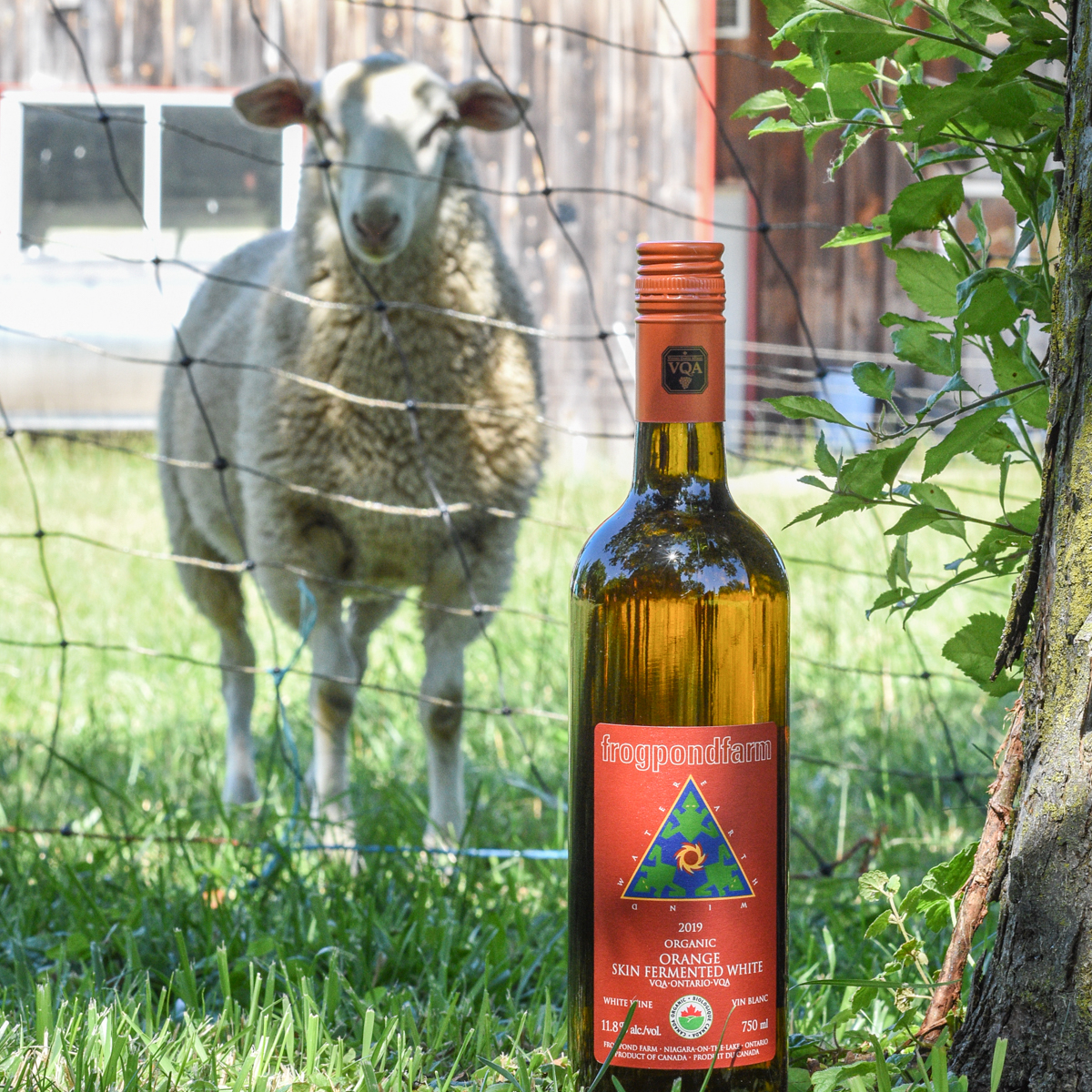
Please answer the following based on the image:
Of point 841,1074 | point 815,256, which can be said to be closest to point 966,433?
point 841,1074

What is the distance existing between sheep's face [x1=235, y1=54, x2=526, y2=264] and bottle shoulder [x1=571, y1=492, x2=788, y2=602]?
75.7 inches

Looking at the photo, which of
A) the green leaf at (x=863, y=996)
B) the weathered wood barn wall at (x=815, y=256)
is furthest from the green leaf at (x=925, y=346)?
the weathered wood barn wall at (x=815, y=256)

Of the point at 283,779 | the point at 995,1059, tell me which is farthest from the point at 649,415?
the point at 283,779

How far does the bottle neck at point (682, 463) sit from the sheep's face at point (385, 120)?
1868 millimetres

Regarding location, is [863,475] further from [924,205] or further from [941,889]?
[941,889]

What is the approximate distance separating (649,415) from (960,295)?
301mm

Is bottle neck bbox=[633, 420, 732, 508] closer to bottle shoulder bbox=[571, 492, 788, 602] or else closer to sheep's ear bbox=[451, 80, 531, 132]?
bottle shoulder bbox=[571, 492, 788, 602]

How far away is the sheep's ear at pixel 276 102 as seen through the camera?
3.32m

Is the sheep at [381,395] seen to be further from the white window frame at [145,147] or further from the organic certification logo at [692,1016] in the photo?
the white window frame at [145,147]

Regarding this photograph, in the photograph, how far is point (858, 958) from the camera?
5.90 feet

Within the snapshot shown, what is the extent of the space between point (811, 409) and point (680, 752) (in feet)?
1.09

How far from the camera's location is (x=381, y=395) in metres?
3.15

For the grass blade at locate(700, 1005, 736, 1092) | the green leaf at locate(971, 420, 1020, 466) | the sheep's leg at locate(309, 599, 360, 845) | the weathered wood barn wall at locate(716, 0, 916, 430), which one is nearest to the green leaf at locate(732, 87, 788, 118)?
the green leaf at locate(971, 420, 1020, 466)

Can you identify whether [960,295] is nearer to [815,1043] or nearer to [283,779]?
[815,1043]
